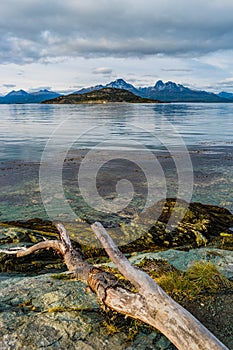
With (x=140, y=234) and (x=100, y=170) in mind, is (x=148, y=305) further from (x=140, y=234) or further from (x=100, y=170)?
(x=100, y=170)

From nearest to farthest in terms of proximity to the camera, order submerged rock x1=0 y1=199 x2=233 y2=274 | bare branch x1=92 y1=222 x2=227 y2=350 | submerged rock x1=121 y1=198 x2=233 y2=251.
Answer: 1. bare branch x1=92 y1=222 x2=227 y2=350
2. submerged rock x1=0 y1=199 x2=233 y2=274
3. submerged rock x1=121 y1=198 x2=233 y2=251

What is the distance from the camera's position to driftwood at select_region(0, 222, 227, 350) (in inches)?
146

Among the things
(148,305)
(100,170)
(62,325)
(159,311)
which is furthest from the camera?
(100,170)

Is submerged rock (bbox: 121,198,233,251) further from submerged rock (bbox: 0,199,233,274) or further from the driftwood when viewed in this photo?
the driftwood

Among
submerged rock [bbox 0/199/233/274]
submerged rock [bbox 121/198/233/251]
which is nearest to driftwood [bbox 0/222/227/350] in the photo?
submerged rock [bbox 0/199/233/274]

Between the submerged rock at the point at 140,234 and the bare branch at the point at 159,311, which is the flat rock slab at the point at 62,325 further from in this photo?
the submerged rock at the point at 140,234

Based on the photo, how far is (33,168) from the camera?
2225 centimetres

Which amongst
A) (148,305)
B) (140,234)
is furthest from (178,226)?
(148,305)

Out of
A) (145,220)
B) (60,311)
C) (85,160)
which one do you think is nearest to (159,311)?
(60,311)

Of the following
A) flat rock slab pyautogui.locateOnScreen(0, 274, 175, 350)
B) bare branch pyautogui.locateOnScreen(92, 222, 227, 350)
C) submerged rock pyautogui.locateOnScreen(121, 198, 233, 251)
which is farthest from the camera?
submerged rock pyautogui.locateOnScreen(121, 198, 233, 251)

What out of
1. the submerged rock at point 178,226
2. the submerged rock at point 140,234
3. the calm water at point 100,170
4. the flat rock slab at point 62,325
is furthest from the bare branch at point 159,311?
the calm water at point 100,170

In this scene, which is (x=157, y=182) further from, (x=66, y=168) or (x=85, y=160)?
(x=85, y=160)

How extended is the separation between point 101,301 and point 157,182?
13334 mm

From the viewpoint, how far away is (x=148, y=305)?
13.9 feet
